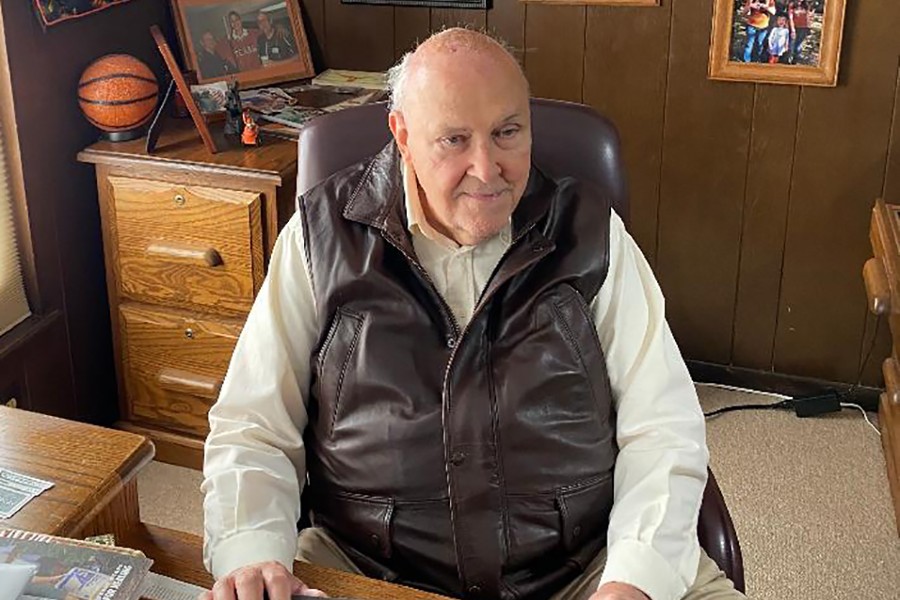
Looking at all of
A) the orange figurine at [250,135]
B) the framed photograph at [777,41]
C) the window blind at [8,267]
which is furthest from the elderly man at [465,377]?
the framed photograph at [777,41]

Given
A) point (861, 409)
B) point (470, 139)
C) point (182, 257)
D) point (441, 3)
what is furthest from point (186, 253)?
point (861, 409)

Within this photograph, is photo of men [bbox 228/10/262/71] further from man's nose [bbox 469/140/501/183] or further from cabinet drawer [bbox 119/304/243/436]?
man's nose [bbox 469/140/501/183]

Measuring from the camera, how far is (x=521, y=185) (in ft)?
4.95

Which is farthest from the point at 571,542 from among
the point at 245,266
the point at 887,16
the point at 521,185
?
the point at 887,16

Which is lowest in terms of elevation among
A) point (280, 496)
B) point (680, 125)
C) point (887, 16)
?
point (280, 496)

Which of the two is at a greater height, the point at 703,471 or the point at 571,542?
the point at 703,471

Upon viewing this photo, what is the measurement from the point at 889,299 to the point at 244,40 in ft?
5.47

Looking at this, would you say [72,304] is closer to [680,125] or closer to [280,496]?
[280,496]

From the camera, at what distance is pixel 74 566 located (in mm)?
1062

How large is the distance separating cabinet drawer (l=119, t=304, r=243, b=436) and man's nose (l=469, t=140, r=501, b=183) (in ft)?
3.81

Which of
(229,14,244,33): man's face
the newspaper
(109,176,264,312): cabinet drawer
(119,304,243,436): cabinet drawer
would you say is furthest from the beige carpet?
the newspaper

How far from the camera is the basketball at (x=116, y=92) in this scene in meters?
2.45

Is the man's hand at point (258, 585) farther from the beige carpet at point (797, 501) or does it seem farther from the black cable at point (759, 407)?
the black cable at point (759, 407)

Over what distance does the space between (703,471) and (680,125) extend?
157cm
